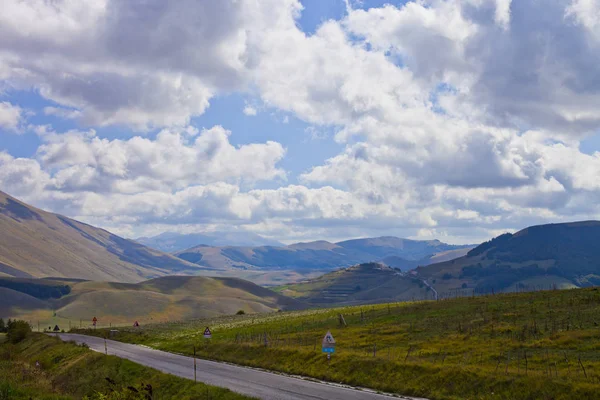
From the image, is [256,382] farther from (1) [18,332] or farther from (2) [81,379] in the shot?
(1) [18,332]

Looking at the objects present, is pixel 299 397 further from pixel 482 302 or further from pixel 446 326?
pixel 482 302

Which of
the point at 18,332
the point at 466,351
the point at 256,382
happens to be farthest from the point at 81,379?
the point at 18,332

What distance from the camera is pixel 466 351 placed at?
44719 mm

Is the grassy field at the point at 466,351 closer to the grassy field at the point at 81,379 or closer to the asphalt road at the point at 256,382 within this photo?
the asphalt road at the point at 256,382

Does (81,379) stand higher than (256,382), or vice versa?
(256,382)

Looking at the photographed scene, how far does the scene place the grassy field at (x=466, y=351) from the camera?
3188 centimetres

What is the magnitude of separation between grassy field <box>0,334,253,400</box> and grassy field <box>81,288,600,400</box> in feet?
30.6

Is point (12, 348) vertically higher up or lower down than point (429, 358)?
lower down

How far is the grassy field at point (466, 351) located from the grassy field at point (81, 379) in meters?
9.33

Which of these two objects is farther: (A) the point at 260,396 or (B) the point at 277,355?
(B) the point at 277,355

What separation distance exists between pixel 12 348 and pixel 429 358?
84.2 metres

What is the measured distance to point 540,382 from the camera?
30094 millimetres

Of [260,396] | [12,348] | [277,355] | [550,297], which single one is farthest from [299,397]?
[12,348]

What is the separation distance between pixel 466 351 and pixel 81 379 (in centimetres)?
3790
